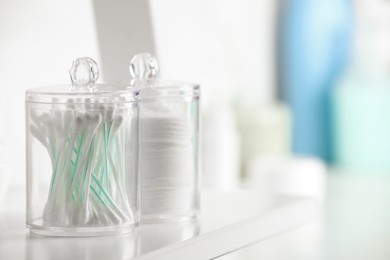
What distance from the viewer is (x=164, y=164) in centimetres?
75

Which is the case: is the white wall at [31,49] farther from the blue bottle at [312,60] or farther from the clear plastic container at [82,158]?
the blue bottle at [312,60]

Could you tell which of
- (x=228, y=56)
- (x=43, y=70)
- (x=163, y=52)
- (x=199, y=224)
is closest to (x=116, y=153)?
(x=199, y=224)

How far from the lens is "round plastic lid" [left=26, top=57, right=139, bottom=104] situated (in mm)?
673

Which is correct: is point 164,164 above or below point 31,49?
below

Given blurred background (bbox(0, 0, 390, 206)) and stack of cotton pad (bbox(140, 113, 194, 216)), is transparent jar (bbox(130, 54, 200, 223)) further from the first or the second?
blurred background (bbox(0, 0, 390, 206))

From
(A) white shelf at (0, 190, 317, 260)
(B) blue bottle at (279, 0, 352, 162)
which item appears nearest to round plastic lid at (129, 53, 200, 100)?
(A) white shelf at (0, 190, 317, 260)

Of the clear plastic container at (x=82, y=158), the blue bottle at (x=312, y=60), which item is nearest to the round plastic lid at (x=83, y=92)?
the clear plastic container at (x=82, y=158)

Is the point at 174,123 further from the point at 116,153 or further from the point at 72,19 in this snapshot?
the point at 72,19

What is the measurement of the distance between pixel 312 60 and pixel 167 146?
97 cm

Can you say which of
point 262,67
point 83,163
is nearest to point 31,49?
point 83,163

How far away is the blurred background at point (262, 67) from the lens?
0.97m

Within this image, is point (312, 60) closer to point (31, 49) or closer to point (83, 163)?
point (31, 49)

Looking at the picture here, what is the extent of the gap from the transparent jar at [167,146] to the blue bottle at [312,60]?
2.97ft

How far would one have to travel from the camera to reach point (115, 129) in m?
0.68
